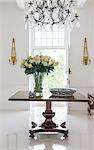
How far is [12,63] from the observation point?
8.54 meters

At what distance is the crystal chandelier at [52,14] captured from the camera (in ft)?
20.3

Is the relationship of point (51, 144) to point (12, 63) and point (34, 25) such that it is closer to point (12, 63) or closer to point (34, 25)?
point (34, 25)

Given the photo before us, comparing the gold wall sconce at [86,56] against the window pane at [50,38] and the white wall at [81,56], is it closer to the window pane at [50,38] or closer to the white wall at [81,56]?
the white wall at [81,56]

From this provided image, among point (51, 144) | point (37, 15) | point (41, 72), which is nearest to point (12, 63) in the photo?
point (37, 15)

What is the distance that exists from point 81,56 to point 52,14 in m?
2.64

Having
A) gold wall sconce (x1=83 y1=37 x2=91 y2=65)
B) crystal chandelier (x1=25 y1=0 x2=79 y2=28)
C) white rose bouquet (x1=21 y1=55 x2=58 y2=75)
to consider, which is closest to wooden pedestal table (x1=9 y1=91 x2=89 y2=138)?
white rose bouquet (x1=21 y1=55 x2=58 y2=75)

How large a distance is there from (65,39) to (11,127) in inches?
149

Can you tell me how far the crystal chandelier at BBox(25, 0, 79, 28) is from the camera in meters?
6.18

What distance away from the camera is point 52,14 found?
242 inches

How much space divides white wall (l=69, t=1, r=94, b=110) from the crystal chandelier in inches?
81.9

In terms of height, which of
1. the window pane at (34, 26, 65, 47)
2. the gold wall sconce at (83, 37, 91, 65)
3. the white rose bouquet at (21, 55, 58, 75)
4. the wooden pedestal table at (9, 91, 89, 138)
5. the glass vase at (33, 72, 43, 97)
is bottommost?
the wooden pedestal table at (9, 91, 89, 138)

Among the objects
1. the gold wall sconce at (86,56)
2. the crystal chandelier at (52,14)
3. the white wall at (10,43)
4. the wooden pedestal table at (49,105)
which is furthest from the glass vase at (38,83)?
the gold wall sconce at (86,56)

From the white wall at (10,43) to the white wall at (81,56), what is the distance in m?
1.36

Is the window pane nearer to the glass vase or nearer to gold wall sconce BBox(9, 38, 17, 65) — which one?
gold wall sconce BBox(9, 38, 17, 65)
